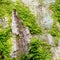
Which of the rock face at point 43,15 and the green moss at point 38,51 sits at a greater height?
the rock face at point 43,15

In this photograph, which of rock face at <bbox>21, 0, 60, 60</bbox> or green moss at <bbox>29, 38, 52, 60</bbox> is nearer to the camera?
green moss at <bbox>29, 38, 52, 60</bbox>

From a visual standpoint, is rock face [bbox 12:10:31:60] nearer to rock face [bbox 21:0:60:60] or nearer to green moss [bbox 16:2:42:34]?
green moss [bbox 16:2:42:34]

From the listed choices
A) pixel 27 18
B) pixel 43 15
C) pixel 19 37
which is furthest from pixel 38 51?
pixel 43 15

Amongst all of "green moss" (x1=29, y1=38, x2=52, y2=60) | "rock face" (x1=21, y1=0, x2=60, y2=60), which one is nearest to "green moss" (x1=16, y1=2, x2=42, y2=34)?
"rock face" (x1=21, y1=0, x2=60, y2=60)

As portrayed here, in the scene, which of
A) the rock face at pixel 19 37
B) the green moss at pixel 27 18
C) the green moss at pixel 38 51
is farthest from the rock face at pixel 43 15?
the rock face at pixel 19 37

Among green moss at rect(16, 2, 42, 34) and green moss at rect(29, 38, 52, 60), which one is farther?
green moss at rect(16, 2, 42, 34)

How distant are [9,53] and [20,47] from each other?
2.12ft

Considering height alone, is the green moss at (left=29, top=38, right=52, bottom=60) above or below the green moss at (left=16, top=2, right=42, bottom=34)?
below

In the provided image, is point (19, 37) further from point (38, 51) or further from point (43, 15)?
point (43, 15)

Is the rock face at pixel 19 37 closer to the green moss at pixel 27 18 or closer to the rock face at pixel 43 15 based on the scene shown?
the green moss at pixel 27 18

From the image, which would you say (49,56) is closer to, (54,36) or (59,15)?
(54,36)

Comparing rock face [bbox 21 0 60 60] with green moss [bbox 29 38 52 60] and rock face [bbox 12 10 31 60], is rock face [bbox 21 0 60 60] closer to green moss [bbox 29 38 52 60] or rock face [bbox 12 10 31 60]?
green moss [bbox 29 38 52 60]

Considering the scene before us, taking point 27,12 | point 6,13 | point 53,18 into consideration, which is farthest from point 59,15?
point 6,13

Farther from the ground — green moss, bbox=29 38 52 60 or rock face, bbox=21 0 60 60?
rock face, bbox=21 0 60 60
